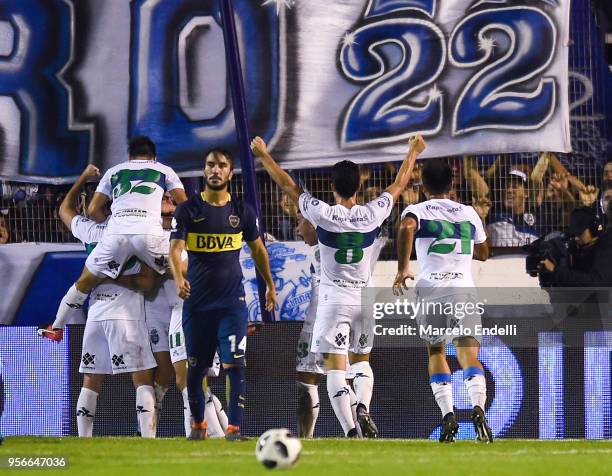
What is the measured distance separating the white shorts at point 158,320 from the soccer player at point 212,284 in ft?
4.66

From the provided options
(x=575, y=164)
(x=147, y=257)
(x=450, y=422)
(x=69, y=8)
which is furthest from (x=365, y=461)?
(x=69, y=8)

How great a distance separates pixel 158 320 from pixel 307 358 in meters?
1.16

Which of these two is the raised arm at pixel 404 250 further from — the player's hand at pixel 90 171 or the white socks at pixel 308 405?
the player's hand at pixel 90 171

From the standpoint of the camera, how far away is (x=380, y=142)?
12.8 meters

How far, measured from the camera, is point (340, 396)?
10836 millimetres

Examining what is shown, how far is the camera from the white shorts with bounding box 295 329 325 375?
11.5m

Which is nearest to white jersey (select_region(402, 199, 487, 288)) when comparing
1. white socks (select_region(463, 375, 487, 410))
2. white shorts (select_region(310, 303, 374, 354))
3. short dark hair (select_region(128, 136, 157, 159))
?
white shorts (select_region(310, 303, 374, 354))

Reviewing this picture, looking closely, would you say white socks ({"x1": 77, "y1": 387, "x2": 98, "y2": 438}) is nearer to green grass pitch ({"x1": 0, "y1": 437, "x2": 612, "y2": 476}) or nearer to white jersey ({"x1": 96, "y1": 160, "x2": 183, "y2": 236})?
green grass pitch ({"x1": 0, "y1": 437, "x2": 612, "y2": 476})

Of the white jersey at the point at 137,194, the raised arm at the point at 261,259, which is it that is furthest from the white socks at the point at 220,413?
the raised arm at the point at 261,259

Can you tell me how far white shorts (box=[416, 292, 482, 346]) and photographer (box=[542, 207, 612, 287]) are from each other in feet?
4.93

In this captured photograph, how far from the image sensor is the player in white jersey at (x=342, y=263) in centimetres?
1074

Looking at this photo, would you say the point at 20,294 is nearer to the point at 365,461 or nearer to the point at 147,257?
the point at 147,257

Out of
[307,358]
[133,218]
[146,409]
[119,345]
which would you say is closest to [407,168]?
[307,358]

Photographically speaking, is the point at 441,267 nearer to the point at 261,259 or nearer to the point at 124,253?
the point at 261,259
